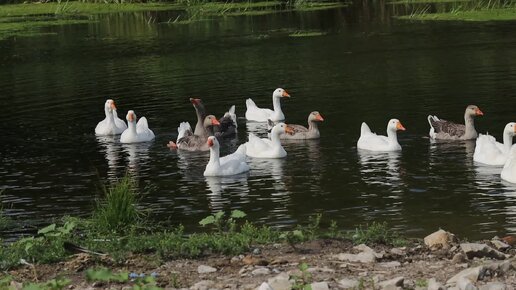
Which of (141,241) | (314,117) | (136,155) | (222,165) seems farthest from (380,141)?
(141,241)

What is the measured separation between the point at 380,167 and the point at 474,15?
3016 centimetres

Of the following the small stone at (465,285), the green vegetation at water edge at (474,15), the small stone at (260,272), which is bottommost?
the small stone at (260,272)

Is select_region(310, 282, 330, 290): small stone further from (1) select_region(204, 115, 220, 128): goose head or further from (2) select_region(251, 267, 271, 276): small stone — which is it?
(1) select_region(204, 115, 220, 128): goose head

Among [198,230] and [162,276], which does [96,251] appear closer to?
[162,276]

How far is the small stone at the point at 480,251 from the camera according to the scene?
457 inches

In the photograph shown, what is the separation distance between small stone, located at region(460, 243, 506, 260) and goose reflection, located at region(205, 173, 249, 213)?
5868 mm

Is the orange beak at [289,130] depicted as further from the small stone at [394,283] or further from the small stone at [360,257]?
the small stone at [394,283]

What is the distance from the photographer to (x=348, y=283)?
1010 cm

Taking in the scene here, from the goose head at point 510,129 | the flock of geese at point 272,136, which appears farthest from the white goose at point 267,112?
the goose head at point 510,129

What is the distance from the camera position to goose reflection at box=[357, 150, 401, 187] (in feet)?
61.2

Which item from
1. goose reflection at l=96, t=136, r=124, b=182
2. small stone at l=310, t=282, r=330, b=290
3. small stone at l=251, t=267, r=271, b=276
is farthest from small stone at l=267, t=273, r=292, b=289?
goose reflection at l=96, t=136, r=124, b=182

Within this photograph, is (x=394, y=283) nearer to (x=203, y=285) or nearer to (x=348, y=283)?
(x=348, y=283)

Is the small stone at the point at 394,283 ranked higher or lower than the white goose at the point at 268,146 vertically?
higher

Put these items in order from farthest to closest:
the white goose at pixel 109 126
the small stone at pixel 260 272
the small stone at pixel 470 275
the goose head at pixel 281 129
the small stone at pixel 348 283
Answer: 1. the white goose at pixel 109 126
2. the goose head at pixel 281 129
3. the small stone at pixel 260 272
4. the small stone at pixel 470 275
5. the small stone at pixel 348 283
